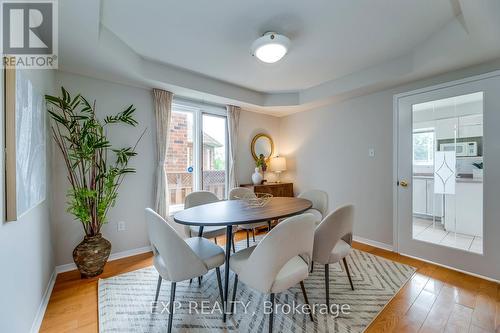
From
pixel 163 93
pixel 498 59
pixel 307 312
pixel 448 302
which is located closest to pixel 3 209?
pixel 307 312

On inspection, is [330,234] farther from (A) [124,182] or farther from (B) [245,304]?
(A) [124,182]

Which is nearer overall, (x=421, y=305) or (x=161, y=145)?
(x=421, y=305)

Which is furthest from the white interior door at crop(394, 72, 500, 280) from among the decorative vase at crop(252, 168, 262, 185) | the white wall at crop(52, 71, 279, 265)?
the white wall at crop(52, 71, 279, 265)

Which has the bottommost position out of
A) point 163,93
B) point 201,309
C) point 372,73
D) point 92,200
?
point 201,309

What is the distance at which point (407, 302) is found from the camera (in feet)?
6.08

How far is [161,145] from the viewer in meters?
3.03

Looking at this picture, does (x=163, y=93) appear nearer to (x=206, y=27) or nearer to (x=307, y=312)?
(x=206, y=27)

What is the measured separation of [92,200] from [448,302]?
140 inches

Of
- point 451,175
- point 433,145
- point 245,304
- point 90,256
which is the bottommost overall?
point 245,304

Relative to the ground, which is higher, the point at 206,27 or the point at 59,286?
the point at 206,27

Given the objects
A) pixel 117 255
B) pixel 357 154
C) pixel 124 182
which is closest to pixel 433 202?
→ pixel 357 154

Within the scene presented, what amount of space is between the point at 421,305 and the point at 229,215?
1.82 metres

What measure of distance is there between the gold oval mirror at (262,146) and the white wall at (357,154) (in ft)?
1.76

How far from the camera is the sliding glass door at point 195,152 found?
3316mm
